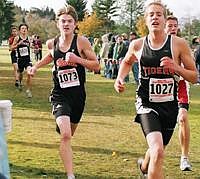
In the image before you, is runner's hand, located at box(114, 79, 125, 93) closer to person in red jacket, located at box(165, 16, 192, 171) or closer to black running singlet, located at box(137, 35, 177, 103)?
black running singlet, located at box(137, 35, 177, 103)

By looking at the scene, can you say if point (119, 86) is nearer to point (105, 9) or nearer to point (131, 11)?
point (131, 11)

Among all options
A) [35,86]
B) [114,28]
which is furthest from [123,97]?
[114,28]

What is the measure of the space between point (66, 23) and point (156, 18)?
1305 millimetres

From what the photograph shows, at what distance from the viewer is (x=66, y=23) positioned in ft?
21.7

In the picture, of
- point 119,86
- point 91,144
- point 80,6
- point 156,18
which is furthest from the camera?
point 80,6

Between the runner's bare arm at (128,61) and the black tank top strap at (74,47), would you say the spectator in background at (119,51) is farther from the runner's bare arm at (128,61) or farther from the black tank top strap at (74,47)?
the runner's bare arm at (128,61)

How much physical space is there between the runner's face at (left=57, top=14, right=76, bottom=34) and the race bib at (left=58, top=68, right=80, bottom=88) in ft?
1.51

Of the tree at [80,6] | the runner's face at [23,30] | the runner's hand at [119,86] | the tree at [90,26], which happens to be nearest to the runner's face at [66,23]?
the runner's hand at [119,86]

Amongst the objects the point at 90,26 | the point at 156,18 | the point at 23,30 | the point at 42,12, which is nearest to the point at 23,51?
the point at 23,30

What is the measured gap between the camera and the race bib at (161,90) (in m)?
5.74

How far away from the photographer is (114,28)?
83062 mm

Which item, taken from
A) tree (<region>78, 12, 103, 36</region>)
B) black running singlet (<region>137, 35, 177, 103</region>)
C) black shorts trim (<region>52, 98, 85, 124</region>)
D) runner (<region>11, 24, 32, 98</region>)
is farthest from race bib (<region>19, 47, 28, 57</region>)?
tree (<region>78, 12, 103, 36</region>)

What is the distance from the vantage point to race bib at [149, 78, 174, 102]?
574 cm

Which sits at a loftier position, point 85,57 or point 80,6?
point 85,57
